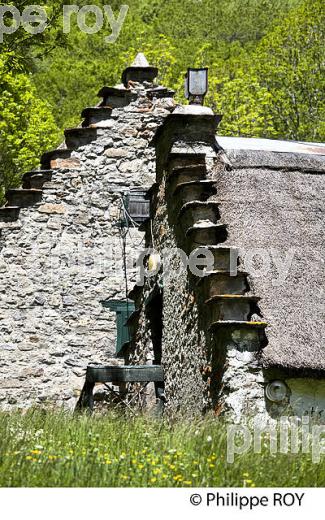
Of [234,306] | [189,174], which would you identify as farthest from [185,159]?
[234,306]

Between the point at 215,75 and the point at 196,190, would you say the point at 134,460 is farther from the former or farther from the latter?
the point at 215,75

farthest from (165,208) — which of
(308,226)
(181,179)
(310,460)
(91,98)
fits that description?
(91,98)

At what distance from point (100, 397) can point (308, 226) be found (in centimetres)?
521

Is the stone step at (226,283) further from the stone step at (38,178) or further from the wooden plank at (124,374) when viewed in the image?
the stone step at (38,178)

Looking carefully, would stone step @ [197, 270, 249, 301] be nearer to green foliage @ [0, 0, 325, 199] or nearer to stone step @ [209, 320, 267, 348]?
stone step @ [209, 320, 267, 348]

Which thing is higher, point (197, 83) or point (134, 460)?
point (197, 83)

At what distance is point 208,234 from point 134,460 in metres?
3.11

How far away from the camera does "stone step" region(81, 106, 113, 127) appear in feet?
48.9

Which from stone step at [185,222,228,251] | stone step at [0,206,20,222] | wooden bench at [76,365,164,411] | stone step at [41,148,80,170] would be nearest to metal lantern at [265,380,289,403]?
stone step at [185,222,228,251]

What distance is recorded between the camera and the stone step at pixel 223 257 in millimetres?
8430

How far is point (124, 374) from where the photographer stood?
9555mm

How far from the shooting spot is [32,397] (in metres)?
14.3

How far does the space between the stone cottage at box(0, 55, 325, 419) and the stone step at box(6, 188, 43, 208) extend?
0.05 feet

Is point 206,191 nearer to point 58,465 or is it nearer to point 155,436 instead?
point 155,436
